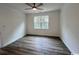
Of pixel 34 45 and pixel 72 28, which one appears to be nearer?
pixel 34 45

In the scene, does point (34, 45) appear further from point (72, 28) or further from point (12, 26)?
point (72, 28)

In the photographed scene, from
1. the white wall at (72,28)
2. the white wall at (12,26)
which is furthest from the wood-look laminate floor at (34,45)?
the white wall at (72,28)

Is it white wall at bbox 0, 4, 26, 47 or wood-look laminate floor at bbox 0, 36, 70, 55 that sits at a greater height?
white wall at bbox 0, 4, 26, 47

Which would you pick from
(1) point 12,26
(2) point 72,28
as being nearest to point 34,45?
(1) point 12,26

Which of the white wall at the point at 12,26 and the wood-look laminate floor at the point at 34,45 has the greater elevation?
the white wall at the point at 12,26

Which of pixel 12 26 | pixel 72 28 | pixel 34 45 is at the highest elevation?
pixel 12 26

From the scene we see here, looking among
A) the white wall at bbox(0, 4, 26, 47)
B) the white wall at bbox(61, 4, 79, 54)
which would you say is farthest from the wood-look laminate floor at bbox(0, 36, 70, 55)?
the white wall at bbox(61, 4, 79, 54)

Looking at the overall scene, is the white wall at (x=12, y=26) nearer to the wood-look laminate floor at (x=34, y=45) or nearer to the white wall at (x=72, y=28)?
the wood-look laminate floor at (x=34, y=45)

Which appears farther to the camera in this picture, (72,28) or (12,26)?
(72,28)

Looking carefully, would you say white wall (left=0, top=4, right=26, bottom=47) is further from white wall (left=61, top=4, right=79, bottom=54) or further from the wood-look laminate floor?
white wall (left=61, top=4, right=79, bottom=54)

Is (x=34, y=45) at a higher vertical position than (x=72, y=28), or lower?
lower

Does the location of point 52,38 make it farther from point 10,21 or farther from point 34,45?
point 10,21
